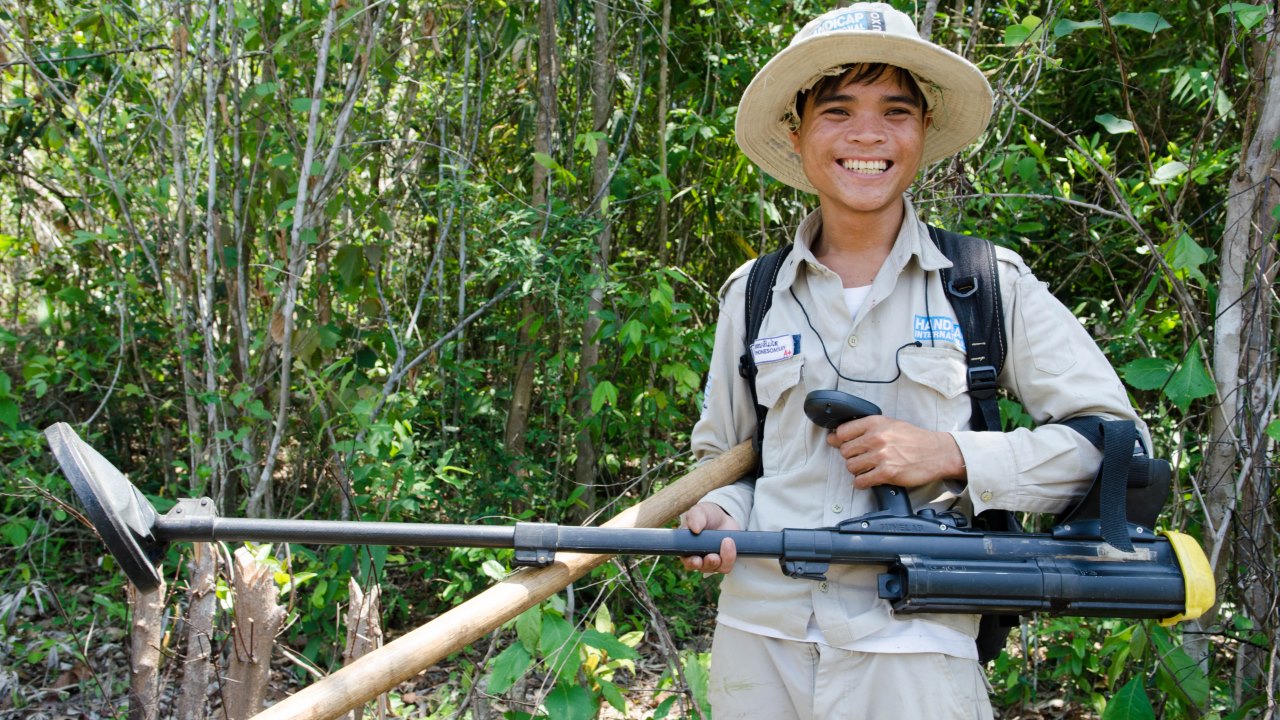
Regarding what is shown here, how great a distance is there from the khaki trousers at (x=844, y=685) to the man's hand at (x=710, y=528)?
22cm

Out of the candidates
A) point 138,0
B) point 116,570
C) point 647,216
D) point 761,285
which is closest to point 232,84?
point 138,0

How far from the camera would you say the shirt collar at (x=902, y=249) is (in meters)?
2.07

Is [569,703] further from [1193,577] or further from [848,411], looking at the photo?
[1193,577]

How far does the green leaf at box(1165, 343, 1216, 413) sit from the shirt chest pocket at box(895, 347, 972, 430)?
3.73 feet

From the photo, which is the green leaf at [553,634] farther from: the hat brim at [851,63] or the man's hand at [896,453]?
the hat brim at [851,63]

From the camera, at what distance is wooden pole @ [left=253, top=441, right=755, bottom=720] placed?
1.64 m

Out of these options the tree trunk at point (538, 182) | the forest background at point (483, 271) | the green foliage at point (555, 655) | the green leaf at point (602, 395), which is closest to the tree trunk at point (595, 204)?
the forest background at point (483, 271)

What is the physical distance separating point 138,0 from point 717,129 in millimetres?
2616

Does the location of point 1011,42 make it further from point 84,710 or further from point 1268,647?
point 84,710

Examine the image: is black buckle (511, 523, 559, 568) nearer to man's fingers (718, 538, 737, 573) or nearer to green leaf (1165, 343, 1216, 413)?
man's fingers (718, 538, 737, 573)

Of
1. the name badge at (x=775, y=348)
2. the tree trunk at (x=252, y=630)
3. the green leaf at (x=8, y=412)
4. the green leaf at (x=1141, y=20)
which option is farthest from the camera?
the green leaf at (x=8, y=412)

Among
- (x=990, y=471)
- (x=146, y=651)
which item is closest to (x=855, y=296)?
(x=990, y=471)

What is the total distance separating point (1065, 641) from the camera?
3.70 meters

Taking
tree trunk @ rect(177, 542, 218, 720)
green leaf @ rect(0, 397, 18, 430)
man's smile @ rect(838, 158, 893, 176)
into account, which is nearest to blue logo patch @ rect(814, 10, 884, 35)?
man's smile @ rect(838, 158, 893, 176)
